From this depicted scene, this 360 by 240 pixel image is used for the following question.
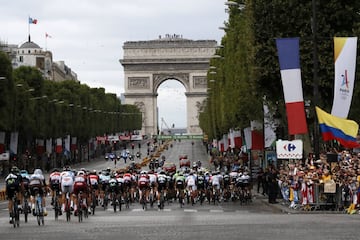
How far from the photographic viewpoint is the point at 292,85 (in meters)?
35.3

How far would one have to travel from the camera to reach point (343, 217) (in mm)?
31734

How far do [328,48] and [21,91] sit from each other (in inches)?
1884

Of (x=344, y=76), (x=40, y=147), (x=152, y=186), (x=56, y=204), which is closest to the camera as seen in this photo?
(x=56, y=204)

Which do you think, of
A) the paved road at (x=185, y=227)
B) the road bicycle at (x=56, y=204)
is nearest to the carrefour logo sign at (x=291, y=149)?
the paved road at (x=185, y=227)

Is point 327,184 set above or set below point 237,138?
below

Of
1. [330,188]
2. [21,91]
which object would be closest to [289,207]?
[330,188]

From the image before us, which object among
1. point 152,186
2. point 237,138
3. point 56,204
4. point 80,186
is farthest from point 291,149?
→ point 237,138

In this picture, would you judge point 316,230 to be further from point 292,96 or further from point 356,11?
point 356,11

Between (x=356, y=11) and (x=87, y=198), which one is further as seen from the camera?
(x=356, y=11)

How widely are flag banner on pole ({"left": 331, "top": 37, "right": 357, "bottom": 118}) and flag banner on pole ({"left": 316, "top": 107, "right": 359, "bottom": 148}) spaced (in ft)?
1.27

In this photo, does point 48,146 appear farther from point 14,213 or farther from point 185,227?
point 185,227

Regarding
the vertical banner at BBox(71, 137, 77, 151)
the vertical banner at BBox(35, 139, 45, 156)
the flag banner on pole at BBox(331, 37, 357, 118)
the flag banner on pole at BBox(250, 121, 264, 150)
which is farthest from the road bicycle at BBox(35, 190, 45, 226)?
the vertical banner at BBox(71, 137, 77, 151)

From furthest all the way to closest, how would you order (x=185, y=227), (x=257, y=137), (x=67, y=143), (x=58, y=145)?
1. (x=67, y=143)
2. (x=58, y=145)
3. (x=257, y=137)
4. (x=185, y=227)

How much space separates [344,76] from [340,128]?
5.46 feet
